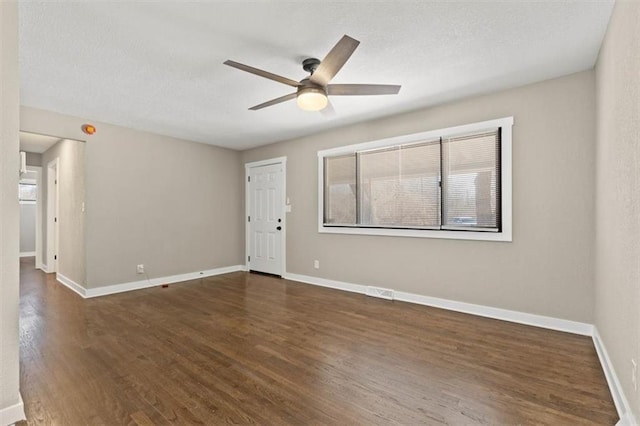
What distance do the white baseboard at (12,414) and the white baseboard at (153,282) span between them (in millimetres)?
2946

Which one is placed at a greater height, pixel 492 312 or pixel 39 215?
pixel 39 215

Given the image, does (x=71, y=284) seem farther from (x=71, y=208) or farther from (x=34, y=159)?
(x=34, y=159)

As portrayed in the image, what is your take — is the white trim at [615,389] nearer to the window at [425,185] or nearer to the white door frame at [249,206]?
the window at [425,185]

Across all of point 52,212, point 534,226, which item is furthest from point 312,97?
point 52,212

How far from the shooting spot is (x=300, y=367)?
2.29 metres

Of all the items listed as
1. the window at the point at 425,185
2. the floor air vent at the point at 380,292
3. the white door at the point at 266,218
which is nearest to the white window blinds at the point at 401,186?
the window at the point at 425,185

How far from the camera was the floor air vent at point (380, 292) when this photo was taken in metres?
4.08

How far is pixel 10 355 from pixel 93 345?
3.77ft

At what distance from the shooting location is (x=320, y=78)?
234cm

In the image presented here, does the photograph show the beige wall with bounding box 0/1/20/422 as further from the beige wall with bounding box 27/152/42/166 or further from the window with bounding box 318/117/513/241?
the beige wall with bounding box 27/152/42/166

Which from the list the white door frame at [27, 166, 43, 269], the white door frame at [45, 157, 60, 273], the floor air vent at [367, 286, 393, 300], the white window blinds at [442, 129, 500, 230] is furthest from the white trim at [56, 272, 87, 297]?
the white window blinds at [442, 129, 500, 230]

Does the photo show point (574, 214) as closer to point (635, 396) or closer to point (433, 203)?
point (433, 203)

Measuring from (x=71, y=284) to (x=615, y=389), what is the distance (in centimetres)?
643

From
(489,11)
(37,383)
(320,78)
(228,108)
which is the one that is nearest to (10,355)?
(37,383)
